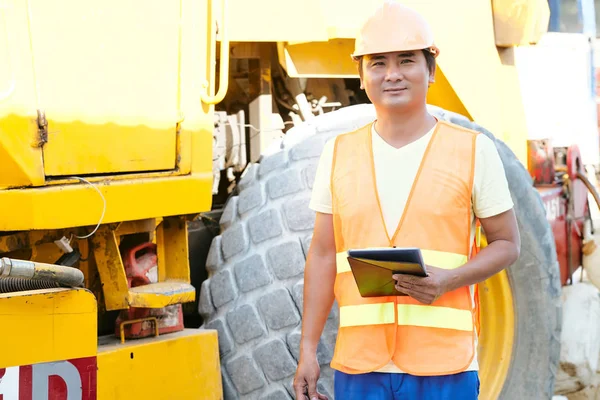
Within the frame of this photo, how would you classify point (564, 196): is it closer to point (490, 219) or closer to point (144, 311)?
point (144, 311)

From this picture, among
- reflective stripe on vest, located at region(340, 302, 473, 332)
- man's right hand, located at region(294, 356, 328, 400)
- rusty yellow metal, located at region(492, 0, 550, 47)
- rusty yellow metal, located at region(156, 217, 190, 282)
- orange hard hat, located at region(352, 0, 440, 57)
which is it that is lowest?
man's right hand, located at region(294, 356, 328, 400)

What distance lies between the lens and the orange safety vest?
2.20m

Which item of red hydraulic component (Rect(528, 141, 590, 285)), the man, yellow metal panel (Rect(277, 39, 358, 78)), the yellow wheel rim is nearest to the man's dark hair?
the man

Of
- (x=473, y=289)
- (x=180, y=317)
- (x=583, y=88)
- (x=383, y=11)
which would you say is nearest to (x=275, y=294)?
(x=180, y=317)

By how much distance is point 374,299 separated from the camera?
2.25 metres

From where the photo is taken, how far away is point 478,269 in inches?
86.5

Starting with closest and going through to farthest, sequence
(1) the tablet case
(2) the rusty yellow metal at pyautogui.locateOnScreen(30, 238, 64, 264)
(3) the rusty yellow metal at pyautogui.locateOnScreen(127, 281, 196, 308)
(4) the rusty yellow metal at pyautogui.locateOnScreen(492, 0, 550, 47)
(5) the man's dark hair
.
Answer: (1) the tablet case, (5) the man's dark hair, (2) the rusty yellow metal at pyautogui.locateOnScreen(30, 238, 64, 264), (3) the rusty yellow metal at pyautogui.locateOnScreen(127, 281, 196, 308), (4) the rusty yellow metal at pyautogui.locateOnScreen(492, 0, 550, 47)

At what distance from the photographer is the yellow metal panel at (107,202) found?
2428mm

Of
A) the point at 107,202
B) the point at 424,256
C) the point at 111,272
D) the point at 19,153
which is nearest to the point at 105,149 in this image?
the point at 107,202

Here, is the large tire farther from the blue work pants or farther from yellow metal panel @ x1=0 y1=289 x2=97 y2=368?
the blue work pants

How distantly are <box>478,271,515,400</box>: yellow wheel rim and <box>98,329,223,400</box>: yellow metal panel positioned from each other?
1104mm

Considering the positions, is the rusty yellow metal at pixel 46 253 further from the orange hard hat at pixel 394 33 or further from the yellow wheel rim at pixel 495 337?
the yellow wheel rim at pixel 495 337

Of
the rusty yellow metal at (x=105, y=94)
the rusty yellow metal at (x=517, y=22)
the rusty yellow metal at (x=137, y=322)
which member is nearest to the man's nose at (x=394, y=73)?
the rusty yellow metal at (x=105, y=94)

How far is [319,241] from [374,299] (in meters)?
0.23
